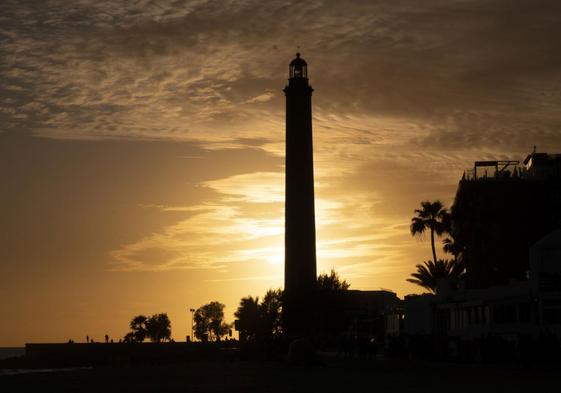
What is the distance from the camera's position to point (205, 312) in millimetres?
142500

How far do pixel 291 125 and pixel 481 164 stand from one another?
17.3 metres

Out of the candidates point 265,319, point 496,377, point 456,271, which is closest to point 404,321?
point 456,271

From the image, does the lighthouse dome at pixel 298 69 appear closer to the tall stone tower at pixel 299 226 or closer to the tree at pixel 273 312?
the tall stone tower at pixel 299 226

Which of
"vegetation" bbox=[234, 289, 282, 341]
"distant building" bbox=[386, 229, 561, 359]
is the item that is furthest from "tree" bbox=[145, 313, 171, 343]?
"distant building" bbox=[386, 229, 561, 359]

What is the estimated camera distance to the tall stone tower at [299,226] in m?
81.3

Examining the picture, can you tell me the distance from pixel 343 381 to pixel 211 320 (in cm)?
11009

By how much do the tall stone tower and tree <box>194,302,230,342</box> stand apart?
56.8 meters

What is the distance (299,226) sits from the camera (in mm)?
81562

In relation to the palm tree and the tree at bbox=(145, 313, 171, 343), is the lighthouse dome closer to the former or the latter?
the palm tree

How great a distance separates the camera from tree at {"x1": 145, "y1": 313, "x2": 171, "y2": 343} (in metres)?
141

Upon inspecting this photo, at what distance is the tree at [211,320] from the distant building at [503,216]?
222 feet

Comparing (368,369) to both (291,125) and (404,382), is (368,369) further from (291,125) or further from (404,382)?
(291,125)

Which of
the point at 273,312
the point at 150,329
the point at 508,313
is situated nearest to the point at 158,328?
the point at 150,329

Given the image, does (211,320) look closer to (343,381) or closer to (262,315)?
(262,315)
